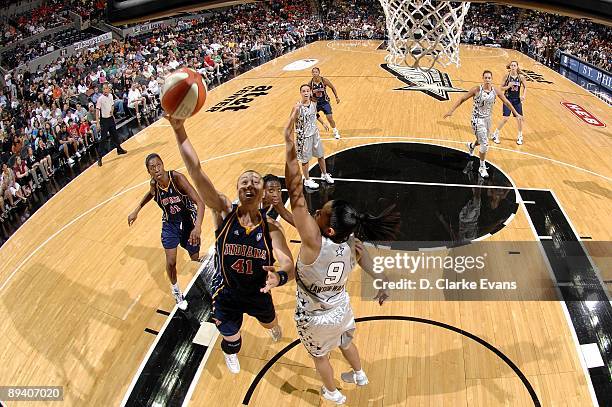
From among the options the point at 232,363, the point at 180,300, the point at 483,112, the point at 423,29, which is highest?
the point at 423,29

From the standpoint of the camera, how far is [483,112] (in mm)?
7867

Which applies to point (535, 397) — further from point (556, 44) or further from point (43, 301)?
point (556, 44)

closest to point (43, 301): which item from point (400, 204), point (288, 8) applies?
point (400, 204)

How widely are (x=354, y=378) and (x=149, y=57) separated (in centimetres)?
1681

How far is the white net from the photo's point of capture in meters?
5.01

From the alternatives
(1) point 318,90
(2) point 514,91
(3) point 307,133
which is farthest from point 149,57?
(2) point 514,91

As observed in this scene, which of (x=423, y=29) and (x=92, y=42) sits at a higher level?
(x=423, y=29)

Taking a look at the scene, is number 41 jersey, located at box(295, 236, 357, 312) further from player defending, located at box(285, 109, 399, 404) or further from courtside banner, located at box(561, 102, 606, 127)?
courtside banner, located at box(561, 102, 606, 127)

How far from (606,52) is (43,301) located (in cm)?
1909

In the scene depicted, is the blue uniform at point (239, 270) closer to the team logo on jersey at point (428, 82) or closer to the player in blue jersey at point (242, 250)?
the player in blue jersey at point (242, 250)

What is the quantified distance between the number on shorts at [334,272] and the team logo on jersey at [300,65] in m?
15.2

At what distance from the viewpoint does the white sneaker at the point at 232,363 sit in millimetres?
4227

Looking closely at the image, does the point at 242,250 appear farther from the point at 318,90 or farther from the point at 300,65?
the point at 300,65

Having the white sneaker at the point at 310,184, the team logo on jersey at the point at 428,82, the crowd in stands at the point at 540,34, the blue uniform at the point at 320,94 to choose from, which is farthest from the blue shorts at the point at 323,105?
the crowd in stands at the point at 540,34
